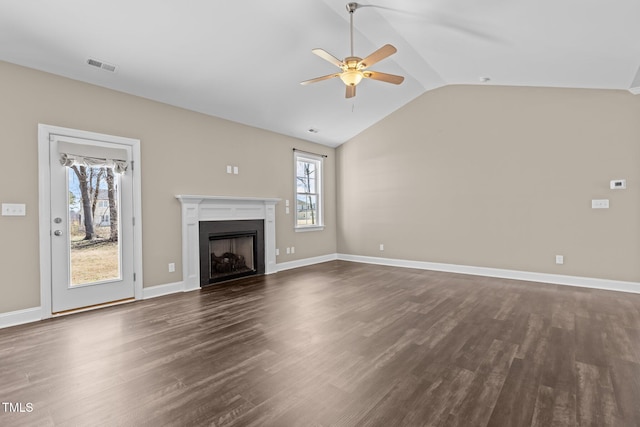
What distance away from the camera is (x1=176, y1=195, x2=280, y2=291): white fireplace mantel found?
185 inches

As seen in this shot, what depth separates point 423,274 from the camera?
5629 millimetres

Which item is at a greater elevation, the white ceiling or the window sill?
the white ceiling

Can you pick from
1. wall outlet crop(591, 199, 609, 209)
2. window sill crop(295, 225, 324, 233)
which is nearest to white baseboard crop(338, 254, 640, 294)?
wall outlet crop(591, 199, 609, 209)

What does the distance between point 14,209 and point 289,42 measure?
3.59 m

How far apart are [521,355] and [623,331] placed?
135 centimetres

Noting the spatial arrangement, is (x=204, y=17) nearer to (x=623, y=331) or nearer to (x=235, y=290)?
(x=235, y=290)

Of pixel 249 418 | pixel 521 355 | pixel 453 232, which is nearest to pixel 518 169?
pixel 453 232

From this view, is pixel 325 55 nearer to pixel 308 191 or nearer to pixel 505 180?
pixel 505 180

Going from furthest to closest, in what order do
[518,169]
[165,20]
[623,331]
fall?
1. [518,169]
2. [165,20]
3. [623,331]

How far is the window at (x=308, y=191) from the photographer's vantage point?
6.80 m

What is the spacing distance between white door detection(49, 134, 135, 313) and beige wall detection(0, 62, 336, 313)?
0.18 meters

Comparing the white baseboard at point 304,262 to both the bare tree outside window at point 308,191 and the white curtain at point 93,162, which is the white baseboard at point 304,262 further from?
the white curtain at point 93,162

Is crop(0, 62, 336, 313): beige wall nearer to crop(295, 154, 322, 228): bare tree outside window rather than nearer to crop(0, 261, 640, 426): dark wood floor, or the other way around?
crop(295, 154, 322, 228): bare tree outside window

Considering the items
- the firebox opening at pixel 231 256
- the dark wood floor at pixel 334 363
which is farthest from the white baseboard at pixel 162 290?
the firebox opening at pixel 231 256
